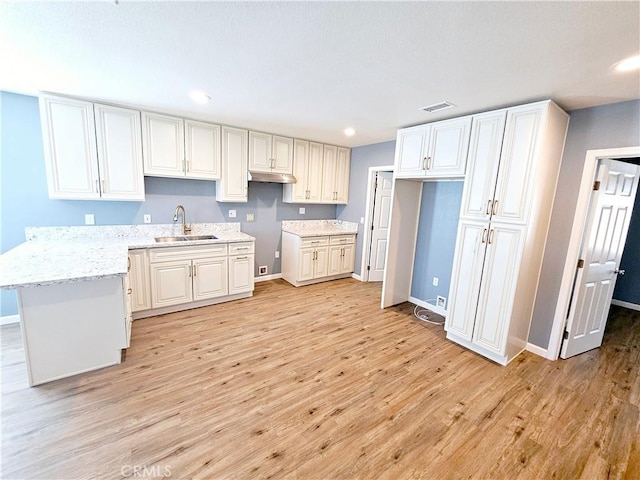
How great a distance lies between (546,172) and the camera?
98.9 inches

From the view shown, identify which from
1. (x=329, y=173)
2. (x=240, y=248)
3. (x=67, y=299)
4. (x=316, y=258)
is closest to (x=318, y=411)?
(x=67, y=299)

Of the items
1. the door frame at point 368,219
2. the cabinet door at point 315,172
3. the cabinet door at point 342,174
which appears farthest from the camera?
the cabinet door at point 342,174

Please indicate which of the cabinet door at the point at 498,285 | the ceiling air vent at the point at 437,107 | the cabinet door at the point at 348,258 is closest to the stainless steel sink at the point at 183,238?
the cabinet door at the point at 348,258

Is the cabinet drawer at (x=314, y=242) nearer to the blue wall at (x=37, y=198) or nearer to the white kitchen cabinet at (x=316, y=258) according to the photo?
the white kitchen cabinet at (x=316, y=258)

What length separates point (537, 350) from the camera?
2904 mm

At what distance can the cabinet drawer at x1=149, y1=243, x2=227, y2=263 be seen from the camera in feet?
10.6

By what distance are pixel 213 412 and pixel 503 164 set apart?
326 cm

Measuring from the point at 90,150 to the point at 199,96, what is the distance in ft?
4.77

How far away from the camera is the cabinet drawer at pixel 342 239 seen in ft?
16.1

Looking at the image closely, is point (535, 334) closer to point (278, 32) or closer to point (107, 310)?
point (278, 32)

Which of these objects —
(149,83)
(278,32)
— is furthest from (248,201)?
(278,32)

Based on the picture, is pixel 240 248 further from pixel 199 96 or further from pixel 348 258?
pixel 348 258

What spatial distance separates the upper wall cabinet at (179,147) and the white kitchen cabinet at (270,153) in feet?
1.70

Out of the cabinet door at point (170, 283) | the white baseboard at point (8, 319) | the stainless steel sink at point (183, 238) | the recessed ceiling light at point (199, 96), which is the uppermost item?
the recessed ceiling light at point (199, 96)
